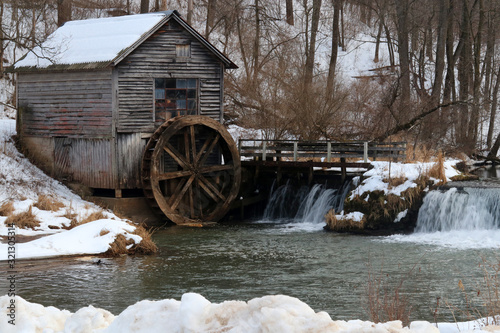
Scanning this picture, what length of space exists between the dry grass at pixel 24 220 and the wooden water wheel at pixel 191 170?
384 centimetres

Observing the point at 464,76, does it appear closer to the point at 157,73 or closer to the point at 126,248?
the point at 157,73

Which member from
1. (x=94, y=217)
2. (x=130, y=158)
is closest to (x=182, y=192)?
(x=130, y=158)

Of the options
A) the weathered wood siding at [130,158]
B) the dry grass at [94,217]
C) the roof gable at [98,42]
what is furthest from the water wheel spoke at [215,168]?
the dry grass at [94,217]

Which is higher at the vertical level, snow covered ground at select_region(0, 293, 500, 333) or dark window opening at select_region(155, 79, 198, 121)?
dark window opening at select_region(155, 79, 198, 121)

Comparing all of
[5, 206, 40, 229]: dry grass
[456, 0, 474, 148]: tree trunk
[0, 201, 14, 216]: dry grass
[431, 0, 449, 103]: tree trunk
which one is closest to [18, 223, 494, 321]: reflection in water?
[5, 206, 40, 229]: dry grass

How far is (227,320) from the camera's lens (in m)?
4.76

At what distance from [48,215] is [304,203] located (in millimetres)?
7595

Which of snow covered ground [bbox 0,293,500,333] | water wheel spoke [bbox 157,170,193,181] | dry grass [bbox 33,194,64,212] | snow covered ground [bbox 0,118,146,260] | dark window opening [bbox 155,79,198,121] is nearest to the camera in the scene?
snow covered ground [bbox 0,293,500,333]

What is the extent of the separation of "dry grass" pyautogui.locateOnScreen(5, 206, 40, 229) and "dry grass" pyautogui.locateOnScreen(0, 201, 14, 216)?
11.6 inches

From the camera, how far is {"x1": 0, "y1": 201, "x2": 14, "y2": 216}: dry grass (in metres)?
16.5

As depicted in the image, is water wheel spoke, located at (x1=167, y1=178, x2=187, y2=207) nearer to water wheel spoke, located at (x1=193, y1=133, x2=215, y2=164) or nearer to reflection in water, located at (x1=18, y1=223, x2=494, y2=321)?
water wheel spoke, located at (x1=193, y1=133, x2=215, y2=164)

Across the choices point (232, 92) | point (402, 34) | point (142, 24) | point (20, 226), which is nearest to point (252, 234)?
point (20, 226)

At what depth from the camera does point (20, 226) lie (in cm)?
1594

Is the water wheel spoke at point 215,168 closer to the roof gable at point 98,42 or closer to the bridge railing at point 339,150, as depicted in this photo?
the bridge railing at point 339,150
